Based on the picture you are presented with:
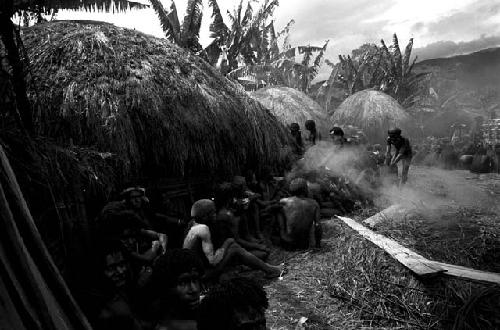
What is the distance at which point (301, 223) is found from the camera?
5.96m

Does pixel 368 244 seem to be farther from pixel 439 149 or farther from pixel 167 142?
pixel 439 149

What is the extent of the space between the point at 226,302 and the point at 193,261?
61cm

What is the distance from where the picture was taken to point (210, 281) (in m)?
4.63

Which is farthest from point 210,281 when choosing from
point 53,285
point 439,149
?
point 439,149

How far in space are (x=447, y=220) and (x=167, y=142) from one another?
4.37 metres

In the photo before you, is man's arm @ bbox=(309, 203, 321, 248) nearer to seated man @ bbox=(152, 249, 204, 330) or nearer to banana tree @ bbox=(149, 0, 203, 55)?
seated man @ bbox=(152, 249, 204, 330)

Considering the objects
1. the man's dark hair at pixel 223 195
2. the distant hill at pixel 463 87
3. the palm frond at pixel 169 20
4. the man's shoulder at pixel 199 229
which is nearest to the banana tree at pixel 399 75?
the distant hill at pixel 463 87

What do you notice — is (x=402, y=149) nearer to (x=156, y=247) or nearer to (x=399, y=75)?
(x=156, y=247)

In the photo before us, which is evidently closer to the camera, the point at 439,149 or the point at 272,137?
the point at 272,137

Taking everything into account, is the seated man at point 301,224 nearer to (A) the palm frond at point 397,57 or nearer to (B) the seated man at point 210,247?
(B) the seated man at point 210,247

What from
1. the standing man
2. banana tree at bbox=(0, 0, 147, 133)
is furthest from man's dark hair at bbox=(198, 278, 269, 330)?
the standing man

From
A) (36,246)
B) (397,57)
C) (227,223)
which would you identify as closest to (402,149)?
(227,223)

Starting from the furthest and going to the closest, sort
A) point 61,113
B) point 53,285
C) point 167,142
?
point 167,142 < point 61,113 < point 53,285

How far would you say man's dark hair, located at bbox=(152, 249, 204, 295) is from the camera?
8.26ft
